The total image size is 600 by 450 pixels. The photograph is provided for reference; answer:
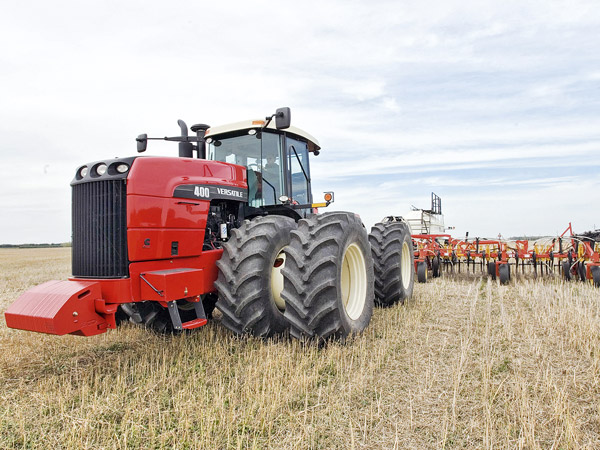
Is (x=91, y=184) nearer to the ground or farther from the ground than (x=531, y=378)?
farther from the ground

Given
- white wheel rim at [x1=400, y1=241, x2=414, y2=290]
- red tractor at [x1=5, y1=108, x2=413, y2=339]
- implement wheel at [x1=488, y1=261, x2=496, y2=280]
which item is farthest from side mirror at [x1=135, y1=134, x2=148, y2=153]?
implement wheel at [x1=488, y1=261, x2=496, y2=280]

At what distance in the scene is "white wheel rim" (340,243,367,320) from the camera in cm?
515

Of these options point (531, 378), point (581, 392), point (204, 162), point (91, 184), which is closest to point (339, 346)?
point (531, 378)

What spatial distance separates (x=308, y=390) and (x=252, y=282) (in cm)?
122

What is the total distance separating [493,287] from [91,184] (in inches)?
330

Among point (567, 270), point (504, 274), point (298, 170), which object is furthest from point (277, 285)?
point (567, 270)

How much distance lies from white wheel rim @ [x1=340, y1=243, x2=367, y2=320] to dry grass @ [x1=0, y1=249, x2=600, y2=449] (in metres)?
0.39

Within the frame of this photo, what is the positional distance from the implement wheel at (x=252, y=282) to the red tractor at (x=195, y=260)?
1cm

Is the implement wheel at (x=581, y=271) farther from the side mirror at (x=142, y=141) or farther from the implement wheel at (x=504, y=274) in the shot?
the side mirror at (x=142, y=141)

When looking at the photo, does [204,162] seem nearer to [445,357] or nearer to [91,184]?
[91,184]

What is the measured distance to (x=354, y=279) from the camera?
17.3 ft

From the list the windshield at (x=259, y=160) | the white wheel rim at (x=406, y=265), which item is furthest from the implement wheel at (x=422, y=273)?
the windshield at (x=259, y=160)

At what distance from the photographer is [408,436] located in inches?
110

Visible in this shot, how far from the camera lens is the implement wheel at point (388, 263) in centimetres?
674
